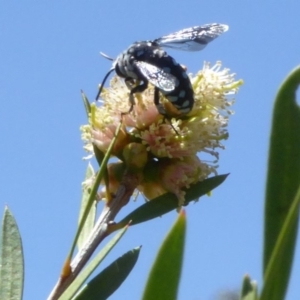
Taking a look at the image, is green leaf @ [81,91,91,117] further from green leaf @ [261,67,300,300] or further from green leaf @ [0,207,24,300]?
green leaf @ [261,67,300,300]

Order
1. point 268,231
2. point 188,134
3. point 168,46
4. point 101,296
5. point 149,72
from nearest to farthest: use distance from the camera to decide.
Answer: point 268,231 → point 101,296 → point 188,134 → point 149,72 → point 168,46

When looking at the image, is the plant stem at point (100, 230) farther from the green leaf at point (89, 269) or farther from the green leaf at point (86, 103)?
the green leaf at point (86, 103)

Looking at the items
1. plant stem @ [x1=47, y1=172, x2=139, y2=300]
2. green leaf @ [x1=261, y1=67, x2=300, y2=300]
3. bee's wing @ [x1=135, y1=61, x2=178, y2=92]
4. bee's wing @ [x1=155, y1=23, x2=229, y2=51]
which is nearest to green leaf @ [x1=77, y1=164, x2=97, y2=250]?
plant stem @ [x1=47, y1=172, x2=139, y2=300]

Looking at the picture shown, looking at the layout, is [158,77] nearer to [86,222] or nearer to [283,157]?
[86,222]

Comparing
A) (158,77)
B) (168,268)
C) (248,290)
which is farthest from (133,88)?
(248,290)

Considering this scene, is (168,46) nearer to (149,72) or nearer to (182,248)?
(149,72)

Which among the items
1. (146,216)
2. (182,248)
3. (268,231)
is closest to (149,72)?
(146,216)

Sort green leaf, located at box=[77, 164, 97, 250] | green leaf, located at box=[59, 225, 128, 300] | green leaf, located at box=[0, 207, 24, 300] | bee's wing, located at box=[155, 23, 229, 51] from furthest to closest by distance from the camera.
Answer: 1. bee's wing, located at box=[155, 23, 229, 51]
2. green leaf, located at box=[77, 164, 97, 250]
3. green leaf, located at box=[0, 207, 24, 300]
4. green leaf, located at box=[59, 225, 128, 300]
